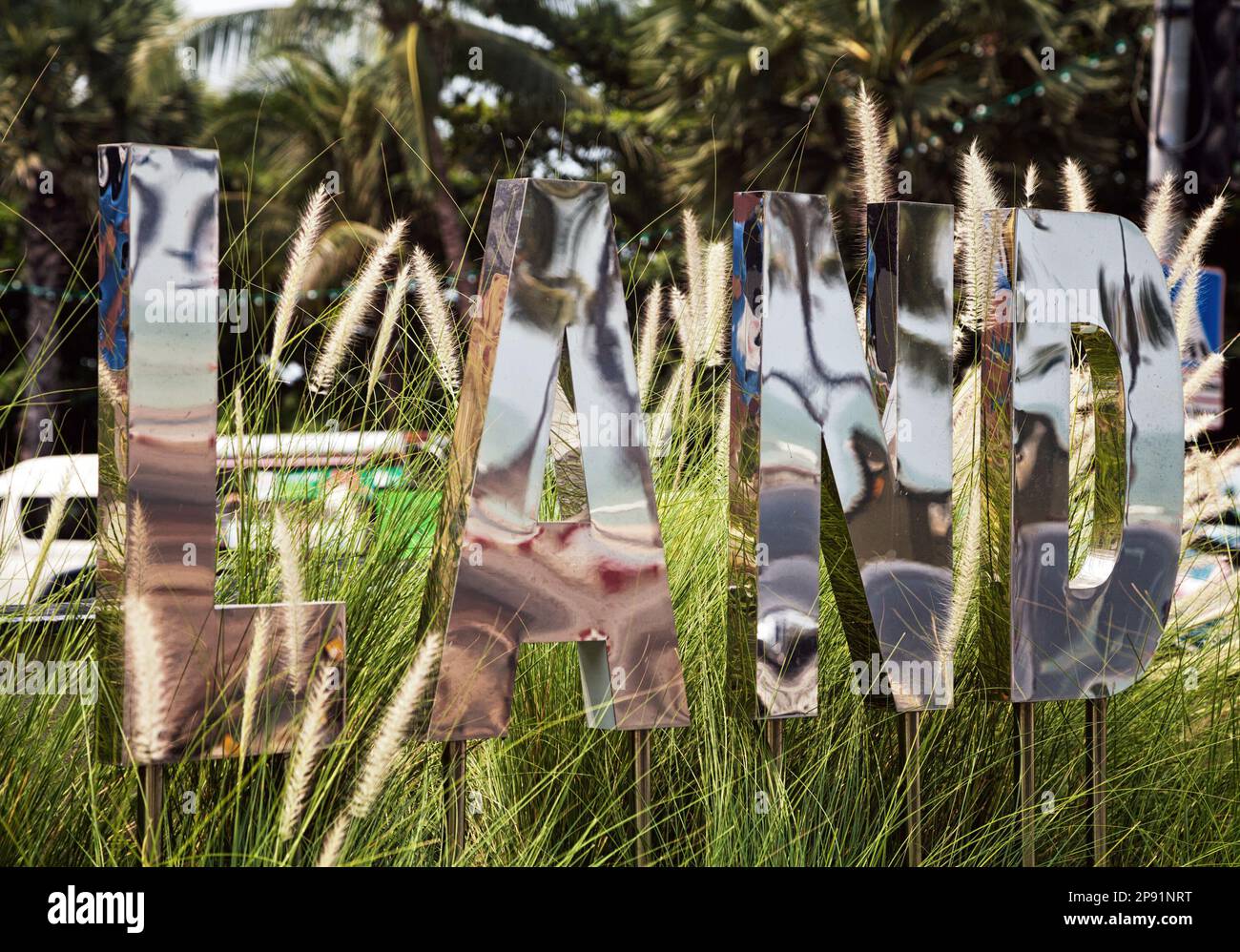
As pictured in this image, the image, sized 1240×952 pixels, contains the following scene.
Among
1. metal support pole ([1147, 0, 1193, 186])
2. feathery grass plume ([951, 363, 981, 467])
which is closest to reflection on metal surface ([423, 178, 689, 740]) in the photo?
feathery grass plume ([951, 363, 981, 467])

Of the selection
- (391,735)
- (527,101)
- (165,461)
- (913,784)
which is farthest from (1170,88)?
(527,101)

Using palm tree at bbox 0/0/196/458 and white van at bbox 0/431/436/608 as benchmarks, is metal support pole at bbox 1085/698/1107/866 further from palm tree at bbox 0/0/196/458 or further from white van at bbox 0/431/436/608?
palm tree at bbox 0/0/196/458

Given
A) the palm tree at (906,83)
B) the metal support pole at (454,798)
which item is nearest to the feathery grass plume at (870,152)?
the metal support pole at (454,798)

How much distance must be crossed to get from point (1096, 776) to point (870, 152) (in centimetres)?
146

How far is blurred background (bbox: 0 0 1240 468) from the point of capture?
1452 cm

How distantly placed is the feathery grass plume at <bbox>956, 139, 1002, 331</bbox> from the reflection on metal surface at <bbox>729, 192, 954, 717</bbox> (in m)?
0.13

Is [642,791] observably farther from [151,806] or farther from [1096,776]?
[1096,776]

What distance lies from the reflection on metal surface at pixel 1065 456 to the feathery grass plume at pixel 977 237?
0.19 feet

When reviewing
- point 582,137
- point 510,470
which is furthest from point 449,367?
point 582,137

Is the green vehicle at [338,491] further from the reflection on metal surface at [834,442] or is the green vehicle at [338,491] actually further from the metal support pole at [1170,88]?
the metal support pole at [1170,88]

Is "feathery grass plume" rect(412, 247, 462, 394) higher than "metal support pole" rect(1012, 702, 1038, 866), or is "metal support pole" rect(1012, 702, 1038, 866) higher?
"feathery grass plume" rect(412, 247, 462, 394)

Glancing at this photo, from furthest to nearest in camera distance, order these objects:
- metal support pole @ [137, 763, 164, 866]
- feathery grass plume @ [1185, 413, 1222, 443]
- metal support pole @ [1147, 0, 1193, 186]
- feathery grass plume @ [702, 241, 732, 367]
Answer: metal support pole @ [1147, 0, 1193, 186] < feathery grass plume @ [1185, 413, 1222, 443] < feathery grass plume @ [702, 241, 732, 367] < metal support pole @ [137, 763, 164, 866]

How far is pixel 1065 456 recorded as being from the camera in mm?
2709
